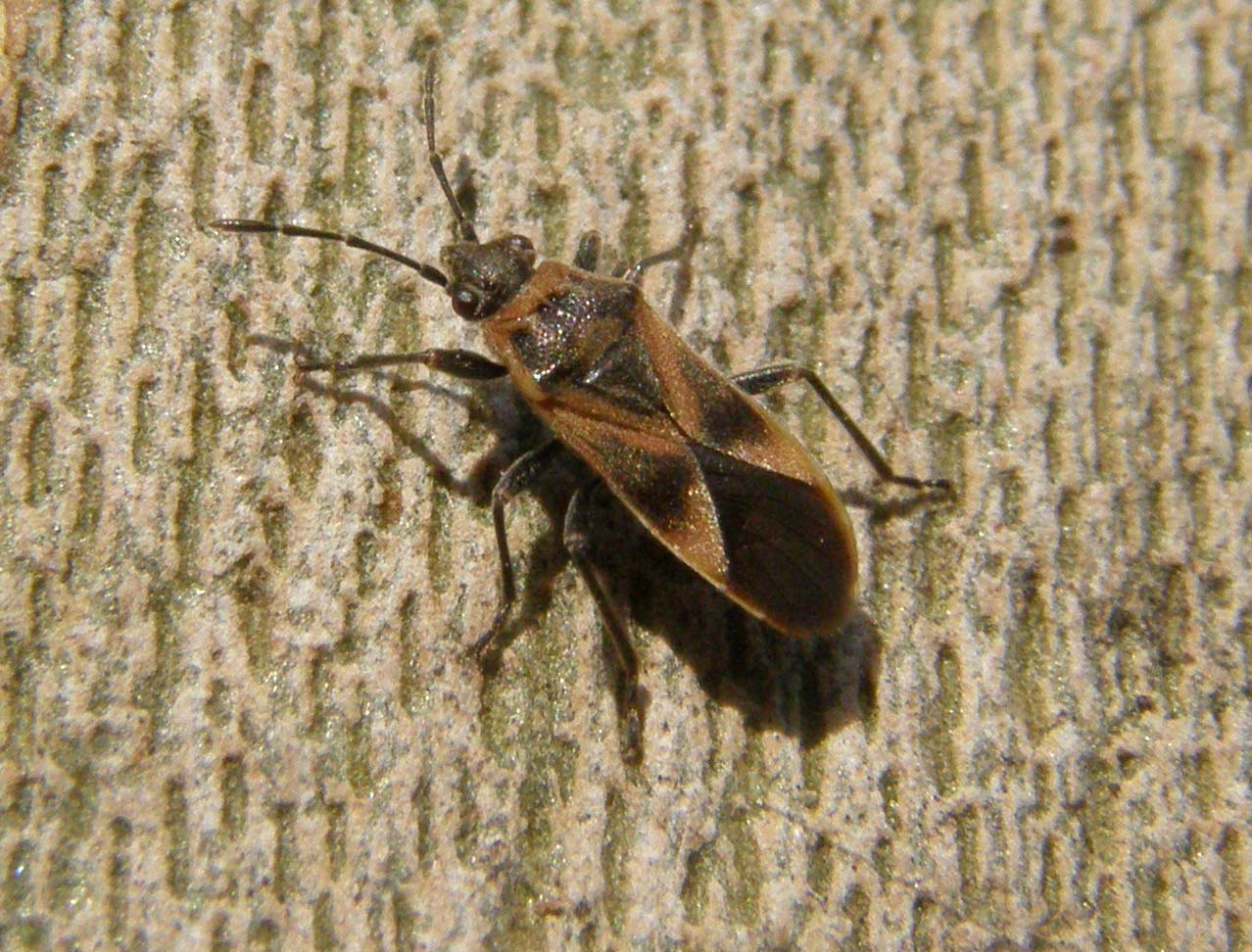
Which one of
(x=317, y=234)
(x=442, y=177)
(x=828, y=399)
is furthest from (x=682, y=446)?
(x=317, y=234)

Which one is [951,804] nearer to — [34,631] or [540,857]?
[540,857]

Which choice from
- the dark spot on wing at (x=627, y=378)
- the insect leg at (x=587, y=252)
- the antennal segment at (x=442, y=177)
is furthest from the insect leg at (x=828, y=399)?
the antennal segment at (x=442, y=177)

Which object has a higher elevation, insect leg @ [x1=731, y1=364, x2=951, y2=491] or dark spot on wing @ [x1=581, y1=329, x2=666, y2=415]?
dark spot on wing @ [x1=581, y1=329, x2=666, y2=415]

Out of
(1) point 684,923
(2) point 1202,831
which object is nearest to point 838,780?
(1) point 684,923

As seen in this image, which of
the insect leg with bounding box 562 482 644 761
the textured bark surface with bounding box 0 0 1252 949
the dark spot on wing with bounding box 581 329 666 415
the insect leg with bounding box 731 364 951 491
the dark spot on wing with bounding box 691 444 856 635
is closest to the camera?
the textured bark surface with bounding box 0 0 1252 949

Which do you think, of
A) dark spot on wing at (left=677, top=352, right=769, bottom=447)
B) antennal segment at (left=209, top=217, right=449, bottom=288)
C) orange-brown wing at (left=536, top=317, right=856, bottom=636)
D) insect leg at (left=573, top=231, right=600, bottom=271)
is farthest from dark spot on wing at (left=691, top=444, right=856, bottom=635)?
antennal segment at (left=209, top=217, right=449, bottom=288)

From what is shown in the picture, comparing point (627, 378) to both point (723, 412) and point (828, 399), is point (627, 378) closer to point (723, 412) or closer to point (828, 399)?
point (723, 412)

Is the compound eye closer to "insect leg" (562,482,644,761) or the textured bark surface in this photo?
the textured bark surface
